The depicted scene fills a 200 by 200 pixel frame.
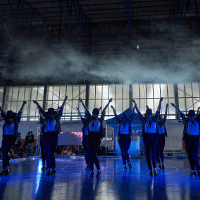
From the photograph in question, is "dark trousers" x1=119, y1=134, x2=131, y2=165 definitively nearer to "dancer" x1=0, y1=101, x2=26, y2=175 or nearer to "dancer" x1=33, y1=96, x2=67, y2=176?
"dancer" x1=33, y1=96, x2=67, y2=176

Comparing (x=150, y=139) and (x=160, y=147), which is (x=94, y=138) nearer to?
(x=150, y=139)

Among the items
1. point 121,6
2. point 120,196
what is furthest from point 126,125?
point 121,6

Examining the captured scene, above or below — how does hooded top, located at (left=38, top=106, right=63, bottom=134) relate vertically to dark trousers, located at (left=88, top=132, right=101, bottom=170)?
above

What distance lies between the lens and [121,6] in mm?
18406

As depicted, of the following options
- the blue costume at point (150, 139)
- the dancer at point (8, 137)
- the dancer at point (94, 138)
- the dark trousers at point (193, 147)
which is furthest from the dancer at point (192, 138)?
the dancer at point (8, 137)

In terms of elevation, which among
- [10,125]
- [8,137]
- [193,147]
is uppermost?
[10,125]

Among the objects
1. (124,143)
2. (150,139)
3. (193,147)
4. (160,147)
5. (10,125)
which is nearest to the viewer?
(193,147)

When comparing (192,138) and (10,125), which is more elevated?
(10,125)

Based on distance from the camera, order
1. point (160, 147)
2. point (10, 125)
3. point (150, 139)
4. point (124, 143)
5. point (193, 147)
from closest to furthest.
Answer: point (193, 147) → point (150, 139) → point (10, 125) → point (124, 143) → point (160, 147)

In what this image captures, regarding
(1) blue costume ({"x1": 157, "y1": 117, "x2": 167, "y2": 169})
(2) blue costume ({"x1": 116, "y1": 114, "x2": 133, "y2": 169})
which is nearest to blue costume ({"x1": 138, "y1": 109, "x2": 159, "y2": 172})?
(2) blue costume ({"x1": 116, "y1": 114, "x2": 133, "y2": 169})

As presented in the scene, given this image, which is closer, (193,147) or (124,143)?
(193,147)

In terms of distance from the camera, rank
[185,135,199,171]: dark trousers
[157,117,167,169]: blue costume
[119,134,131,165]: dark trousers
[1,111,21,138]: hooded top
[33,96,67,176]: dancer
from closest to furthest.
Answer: [185,135,199,171]: dark trousers
[33,96,67,176]: dancer
[1,111,21,138]: hooded top
[119,134,131,165]: dark trousers
[157,117,167,169]: blue costume

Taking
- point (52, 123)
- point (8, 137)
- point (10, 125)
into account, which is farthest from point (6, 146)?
point (52, 123)

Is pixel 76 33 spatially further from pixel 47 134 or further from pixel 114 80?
pixel 47 134
